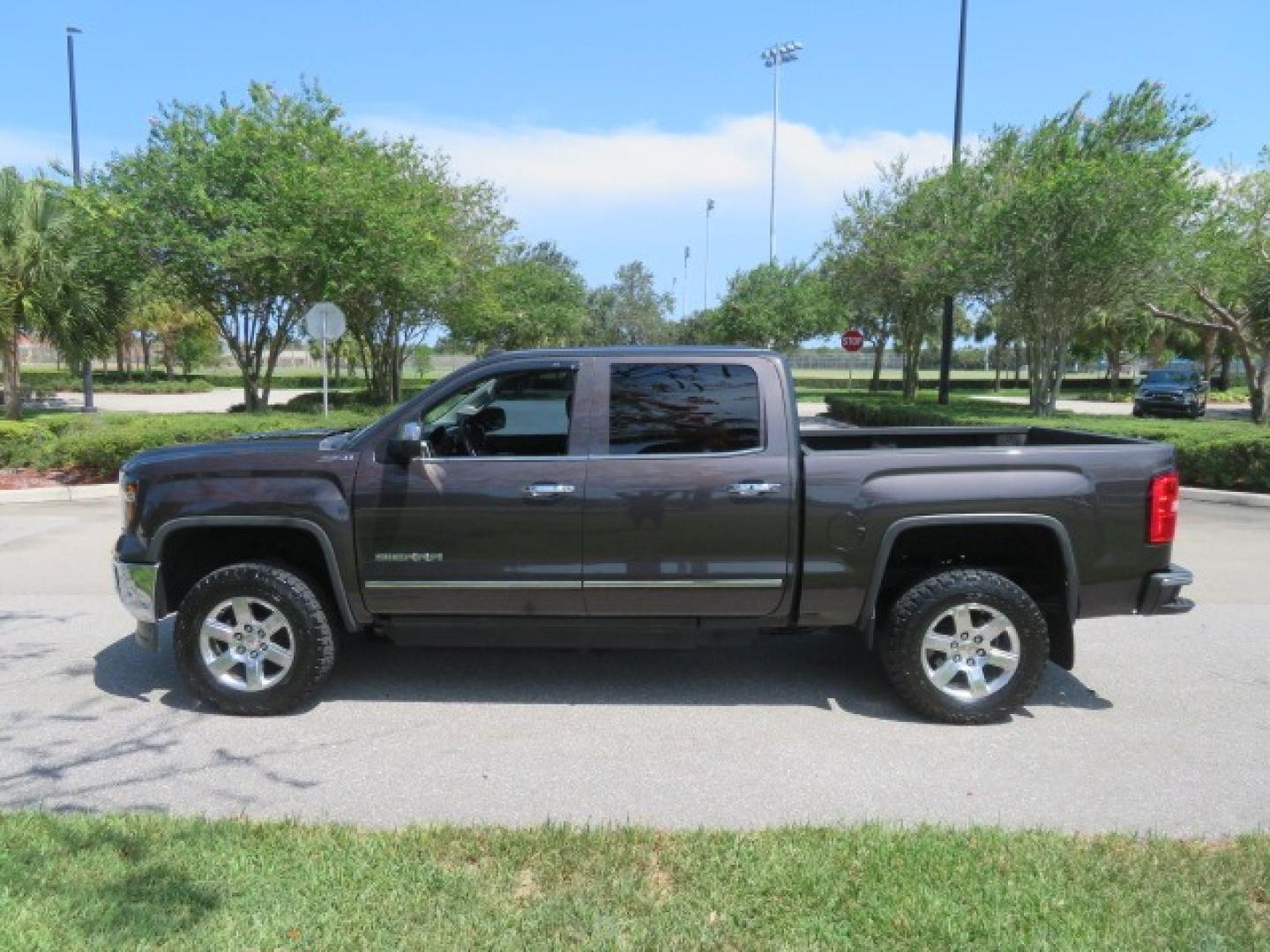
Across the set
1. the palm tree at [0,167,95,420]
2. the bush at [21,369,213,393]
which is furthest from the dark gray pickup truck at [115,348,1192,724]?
the bush at [21,369,213,393]

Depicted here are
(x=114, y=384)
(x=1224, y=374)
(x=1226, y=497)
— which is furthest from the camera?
(x=1224, y=374)

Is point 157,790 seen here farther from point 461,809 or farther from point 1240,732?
point 1240,732

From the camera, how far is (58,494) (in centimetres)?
1234

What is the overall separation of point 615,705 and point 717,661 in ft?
3.20

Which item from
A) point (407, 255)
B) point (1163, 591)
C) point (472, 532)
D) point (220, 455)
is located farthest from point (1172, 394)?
point (220, 455)

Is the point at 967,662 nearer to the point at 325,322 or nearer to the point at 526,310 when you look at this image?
the point at 325,322

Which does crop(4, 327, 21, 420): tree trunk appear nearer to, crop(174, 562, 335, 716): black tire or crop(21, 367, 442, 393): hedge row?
crop(21, 367, 442, 393): hedge row

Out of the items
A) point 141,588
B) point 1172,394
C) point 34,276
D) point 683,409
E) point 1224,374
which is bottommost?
point 141,588

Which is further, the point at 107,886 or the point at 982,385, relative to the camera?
the point at 982,385

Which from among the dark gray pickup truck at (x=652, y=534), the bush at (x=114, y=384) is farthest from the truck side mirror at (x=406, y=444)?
the bush at (x=114, y=384)

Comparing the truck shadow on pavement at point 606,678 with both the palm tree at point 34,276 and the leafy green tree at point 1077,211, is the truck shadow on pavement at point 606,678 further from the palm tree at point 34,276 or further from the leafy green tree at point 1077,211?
the palm tree at point 34,276

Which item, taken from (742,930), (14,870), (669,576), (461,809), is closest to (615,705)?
(669,576)

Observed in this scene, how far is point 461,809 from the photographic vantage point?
12.5 ft

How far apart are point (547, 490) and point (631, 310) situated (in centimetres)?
8160
